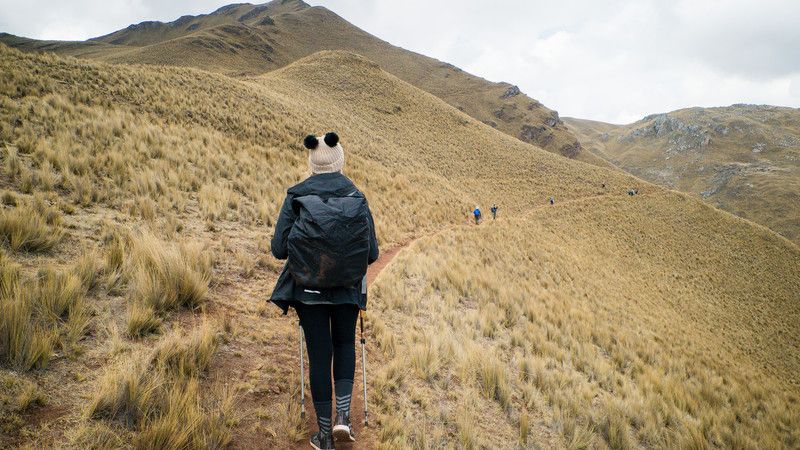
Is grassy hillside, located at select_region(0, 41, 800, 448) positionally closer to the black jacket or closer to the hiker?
the hiker

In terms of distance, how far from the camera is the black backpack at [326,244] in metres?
2.89

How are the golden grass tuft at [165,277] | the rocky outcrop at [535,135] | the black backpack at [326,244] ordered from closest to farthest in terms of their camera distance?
the black backpack at [326,244]
the golden grass tuft at [165,277]
the rocky outcrop at [535,135]

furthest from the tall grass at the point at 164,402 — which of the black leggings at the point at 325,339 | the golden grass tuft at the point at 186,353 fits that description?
the black leggings at the point at 325,339

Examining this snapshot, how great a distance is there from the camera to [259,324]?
5.32 metres

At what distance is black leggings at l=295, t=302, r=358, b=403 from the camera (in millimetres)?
3135

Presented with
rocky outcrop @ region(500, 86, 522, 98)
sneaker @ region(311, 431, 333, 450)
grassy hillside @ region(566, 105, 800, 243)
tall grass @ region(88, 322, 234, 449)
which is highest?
rocky outcrop @ region(500, 86, 522, 98)

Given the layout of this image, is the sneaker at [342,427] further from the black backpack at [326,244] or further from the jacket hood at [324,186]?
the jacket hood at [324,186]

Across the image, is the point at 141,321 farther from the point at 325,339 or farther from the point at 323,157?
the point at 323,157

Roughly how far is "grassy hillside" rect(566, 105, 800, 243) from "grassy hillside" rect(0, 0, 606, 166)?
4108cm

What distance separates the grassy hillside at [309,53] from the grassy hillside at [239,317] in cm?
8578

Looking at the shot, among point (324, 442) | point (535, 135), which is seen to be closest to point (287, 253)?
point (324, 442)

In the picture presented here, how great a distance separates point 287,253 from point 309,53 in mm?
153774

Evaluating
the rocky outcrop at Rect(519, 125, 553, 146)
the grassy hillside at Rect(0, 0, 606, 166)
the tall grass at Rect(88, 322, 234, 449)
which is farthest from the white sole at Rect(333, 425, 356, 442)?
the rocky outcrop at Rect(519, 125, 553, 146)

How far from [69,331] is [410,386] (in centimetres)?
403
